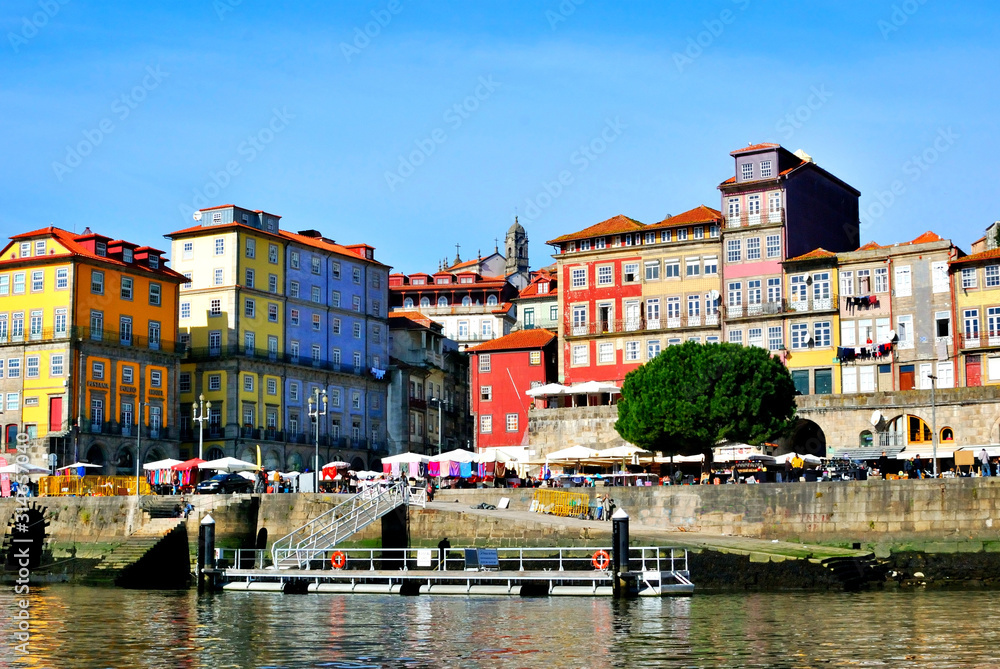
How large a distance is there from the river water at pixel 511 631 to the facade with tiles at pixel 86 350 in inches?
1420

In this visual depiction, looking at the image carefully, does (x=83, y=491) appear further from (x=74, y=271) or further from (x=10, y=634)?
(x=10, y=634)

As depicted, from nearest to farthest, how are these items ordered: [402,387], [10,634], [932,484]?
[10,634] → [932,484] → [402,387]

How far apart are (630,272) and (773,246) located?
8.83 meters

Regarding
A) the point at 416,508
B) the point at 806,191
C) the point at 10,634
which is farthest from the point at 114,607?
the point at 806,191

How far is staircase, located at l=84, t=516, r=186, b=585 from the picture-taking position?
178 ft

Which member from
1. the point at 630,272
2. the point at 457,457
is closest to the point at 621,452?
the point at 457,457

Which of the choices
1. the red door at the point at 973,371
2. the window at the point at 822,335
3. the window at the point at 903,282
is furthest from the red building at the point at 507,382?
the red door at the point at 973,371

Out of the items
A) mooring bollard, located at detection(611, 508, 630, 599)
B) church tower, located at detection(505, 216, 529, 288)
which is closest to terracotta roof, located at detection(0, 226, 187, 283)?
mooring bollard, located at detection(611, 508, 630, 599)

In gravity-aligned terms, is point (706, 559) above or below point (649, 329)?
below

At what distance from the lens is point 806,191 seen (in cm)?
8100

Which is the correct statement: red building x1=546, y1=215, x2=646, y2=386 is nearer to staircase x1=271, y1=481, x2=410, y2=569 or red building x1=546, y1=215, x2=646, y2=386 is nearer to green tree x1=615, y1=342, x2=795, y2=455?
green tree x1=615, y1=342, x2=795, y2=455

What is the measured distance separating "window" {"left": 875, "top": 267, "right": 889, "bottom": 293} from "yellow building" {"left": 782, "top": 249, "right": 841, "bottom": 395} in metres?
2.16

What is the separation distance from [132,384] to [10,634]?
50574 mm

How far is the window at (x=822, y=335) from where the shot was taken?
7625 centimetres
